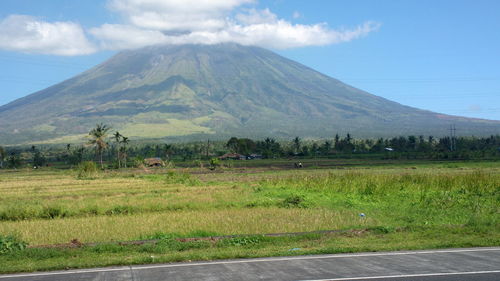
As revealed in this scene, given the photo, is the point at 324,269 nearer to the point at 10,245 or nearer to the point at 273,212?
the point at 10,245

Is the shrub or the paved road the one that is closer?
the paved road

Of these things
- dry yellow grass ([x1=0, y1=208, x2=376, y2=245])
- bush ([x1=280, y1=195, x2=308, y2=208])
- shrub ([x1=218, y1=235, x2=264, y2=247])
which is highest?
bush ([x1=280, y1=195, x2=308, y2=208])

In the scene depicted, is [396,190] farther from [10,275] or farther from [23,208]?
[10,275]

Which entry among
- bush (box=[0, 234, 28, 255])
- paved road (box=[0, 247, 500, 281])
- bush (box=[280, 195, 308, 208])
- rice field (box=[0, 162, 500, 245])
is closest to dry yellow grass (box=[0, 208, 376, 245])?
rice field (box=[0, 162, 500, 245])

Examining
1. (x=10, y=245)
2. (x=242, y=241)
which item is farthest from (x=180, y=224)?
(x=10, y=245)

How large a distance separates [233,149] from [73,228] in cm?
11382

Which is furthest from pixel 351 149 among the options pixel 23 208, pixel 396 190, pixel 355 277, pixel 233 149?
pixel 355 277

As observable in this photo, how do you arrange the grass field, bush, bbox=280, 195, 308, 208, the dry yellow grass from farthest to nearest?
bush, bbox=280, 195, 308, 208 < the dry yellow grass < the grass field

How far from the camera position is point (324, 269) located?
37.1ft

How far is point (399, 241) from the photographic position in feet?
47.9

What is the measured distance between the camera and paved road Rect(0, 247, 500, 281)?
10617 millimetres

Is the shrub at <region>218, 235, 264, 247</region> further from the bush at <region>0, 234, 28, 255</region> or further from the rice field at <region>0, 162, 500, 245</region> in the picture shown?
the bush at <region>0, 234, 28, 255</region>

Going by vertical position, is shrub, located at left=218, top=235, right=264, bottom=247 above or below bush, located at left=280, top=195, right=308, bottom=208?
below

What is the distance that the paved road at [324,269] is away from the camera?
1062cm
